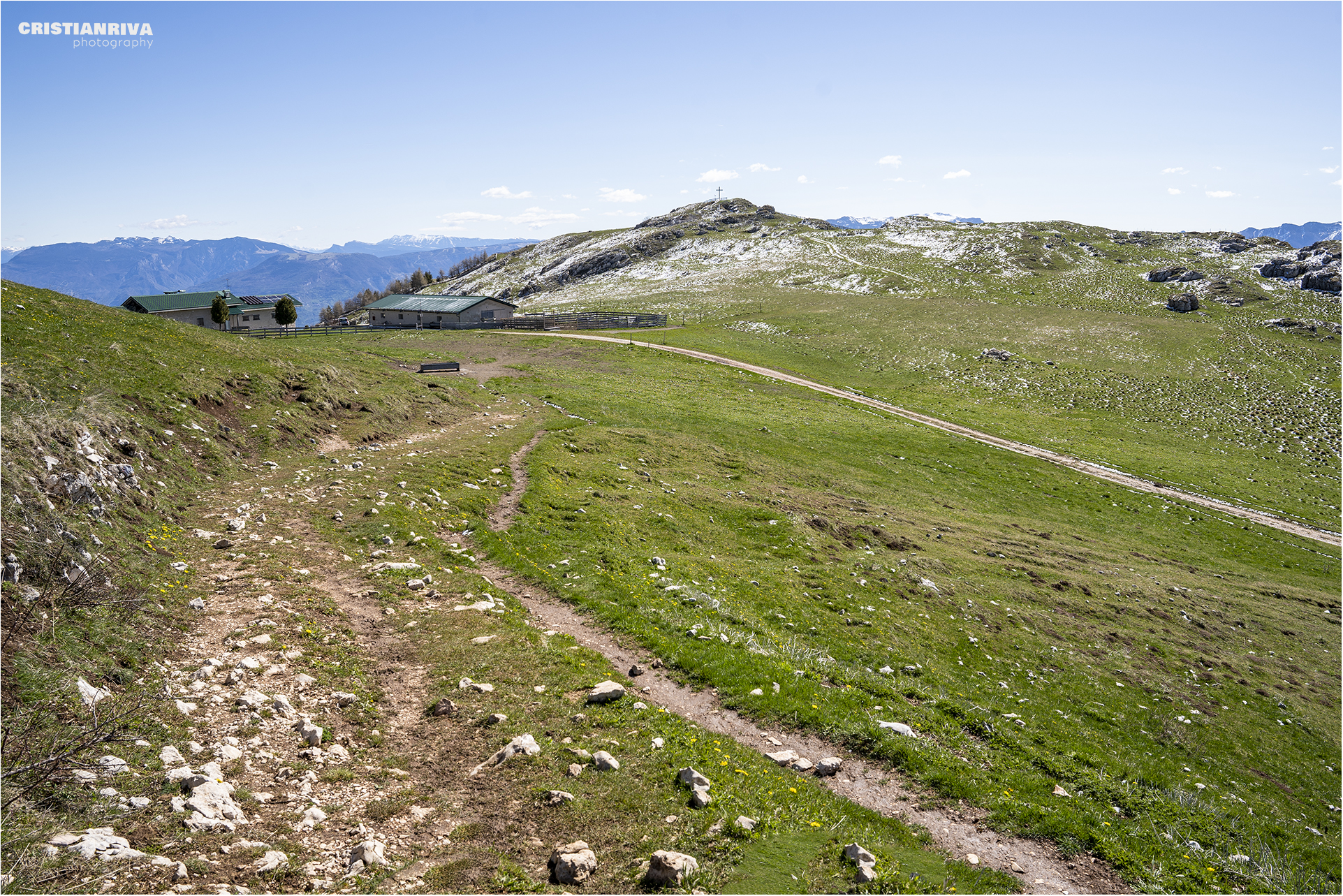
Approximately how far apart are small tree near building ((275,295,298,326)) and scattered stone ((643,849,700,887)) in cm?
9868

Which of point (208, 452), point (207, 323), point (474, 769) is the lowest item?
point (474, 769)

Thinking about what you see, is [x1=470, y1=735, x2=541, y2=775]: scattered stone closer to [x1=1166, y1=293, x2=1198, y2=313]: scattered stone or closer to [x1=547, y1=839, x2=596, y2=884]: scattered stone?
[x1=547, y1=839, x2=596, y2=884]: scattered stone

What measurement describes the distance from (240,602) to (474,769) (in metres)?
8.53

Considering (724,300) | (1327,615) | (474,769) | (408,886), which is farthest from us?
(724,300)

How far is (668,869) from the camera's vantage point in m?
8.81

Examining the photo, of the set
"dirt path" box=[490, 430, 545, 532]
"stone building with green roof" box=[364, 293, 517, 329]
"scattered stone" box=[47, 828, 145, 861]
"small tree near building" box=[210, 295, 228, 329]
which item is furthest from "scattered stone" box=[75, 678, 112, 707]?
"stone building with green roof" box=[364, 293, 517, 329]

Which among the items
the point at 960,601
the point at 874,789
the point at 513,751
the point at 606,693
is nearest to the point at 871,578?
the point at 960,601

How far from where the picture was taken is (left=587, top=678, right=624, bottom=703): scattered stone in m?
13.6

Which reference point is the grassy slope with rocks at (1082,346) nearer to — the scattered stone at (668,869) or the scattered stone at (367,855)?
the scattered stone at (668,869)

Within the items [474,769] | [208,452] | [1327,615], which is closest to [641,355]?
[208,452]

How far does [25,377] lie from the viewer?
2123 cm

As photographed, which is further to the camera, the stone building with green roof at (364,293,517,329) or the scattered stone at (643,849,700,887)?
the stone building with green roof at (364,293,517,329)

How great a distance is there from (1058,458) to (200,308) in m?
121

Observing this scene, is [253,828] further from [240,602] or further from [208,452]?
[208,452]
